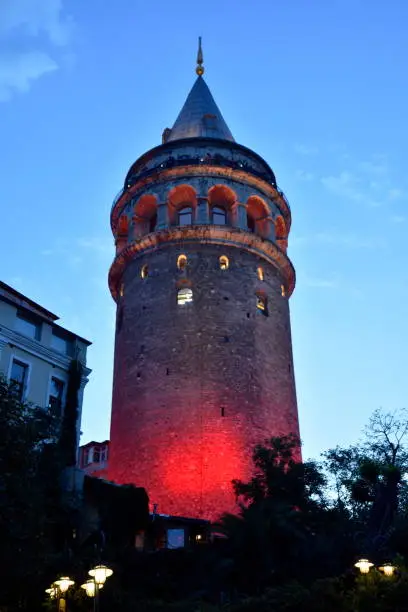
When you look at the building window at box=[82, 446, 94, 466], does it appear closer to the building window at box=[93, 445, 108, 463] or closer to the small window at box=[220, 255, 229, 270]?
the building window at box=[93, 445, 108, 463]

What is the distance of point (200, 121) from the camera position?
44781 mm

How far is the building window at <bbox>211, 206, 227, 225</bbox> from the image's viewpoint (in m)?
39.8

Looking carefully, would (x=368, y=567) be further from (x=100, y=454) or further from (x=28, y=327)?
(x=100, y=454)

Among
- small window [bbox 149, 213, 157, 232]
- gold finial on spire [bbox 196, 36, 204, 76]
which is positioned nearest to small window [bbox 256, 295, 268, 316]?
small window [bbox 149, 213, 157, 232]

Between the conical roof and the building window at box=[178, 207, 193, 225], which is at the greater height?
the conical roof

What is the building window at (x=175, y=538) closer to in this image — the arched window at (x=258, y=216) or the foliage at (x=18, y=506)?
the foliage at (x=18, y=506)

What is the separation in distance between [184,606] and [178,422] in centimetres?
1425

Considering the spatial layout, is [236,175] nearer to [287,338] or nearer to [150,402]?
[287,338]

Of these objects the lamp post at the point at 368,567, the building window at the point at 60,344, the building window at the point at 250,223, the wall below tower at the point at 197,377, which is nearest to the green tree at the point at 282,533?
the wall below tower at the point at 197,377

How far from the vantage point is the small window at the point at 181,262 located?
1492 inches

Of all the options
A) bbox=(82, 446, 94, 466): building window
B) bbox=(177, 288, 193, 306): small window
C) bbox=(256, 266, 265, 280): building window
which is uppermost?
bbox=(256, 266, 265, 280): building window

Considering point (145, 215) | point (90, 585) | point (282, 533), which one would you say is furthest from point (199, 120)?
point (90, 585)

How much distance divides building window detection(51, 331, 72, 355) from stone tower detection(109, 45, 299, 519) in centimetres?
734

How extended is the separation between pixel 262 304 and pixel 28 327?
49.2 feet
